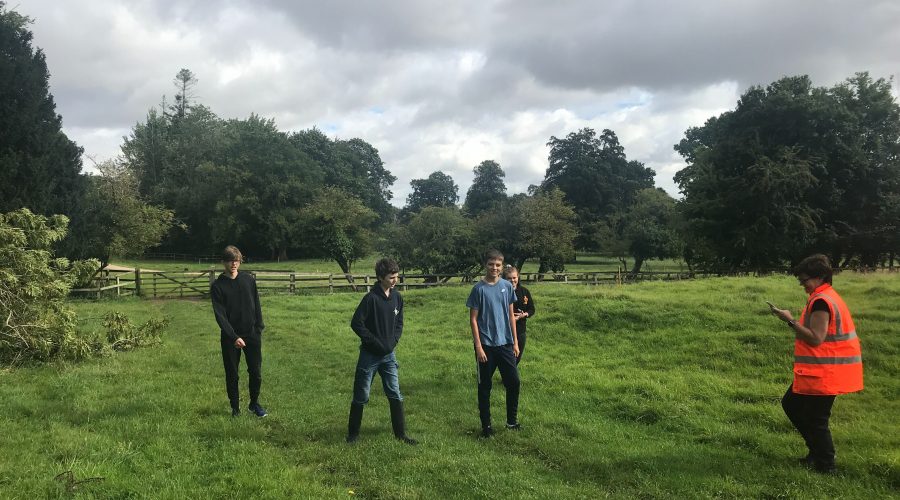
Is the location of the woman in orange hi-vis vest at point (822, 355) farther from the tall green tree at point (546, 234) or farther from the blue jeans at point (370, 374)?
the tall green tree at point (546, 234)

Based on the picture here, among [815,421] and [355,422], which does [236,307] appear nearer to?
[355,422]

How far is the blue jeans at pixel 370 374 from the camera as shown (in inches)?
207

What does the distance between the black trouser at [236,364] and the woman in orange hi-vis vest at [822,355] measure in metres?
5.39

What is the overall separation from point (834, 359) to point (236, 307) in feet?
19.4

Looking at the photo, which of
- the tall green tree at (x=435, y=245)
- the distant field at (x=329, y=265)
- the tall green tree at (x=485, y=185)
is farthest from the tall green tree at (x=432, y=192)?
the tall green tree at (x=435, y=245)

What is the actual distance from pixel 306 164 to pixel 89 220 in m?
31.0

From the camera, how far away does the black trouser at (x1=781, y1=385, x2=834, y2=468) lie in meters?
4.38

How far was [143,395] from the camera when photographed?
271 inches

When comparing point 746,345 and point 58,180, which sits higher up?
point 58,180

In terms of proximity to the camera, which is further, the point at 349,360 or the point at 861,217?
the point at 861,217

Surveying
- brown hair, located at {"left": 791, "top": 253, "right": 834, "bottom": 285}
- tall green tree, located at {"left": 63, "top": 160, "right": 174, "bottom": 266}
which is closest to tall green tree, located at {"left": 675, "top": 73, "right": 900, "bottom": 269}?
brown hair, located at {"left": 791, "top": 253, "right": 834, "bottom": 285}

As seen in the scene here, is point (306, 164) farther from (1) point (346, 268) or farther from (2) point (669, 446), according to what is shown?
(2) point (669, 446)

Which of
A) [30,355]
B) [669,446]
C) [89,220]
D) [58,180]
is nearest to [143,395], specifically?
[30,355]

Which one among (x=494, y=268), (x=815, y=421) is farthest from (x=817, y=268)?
(x=494, y=268)
